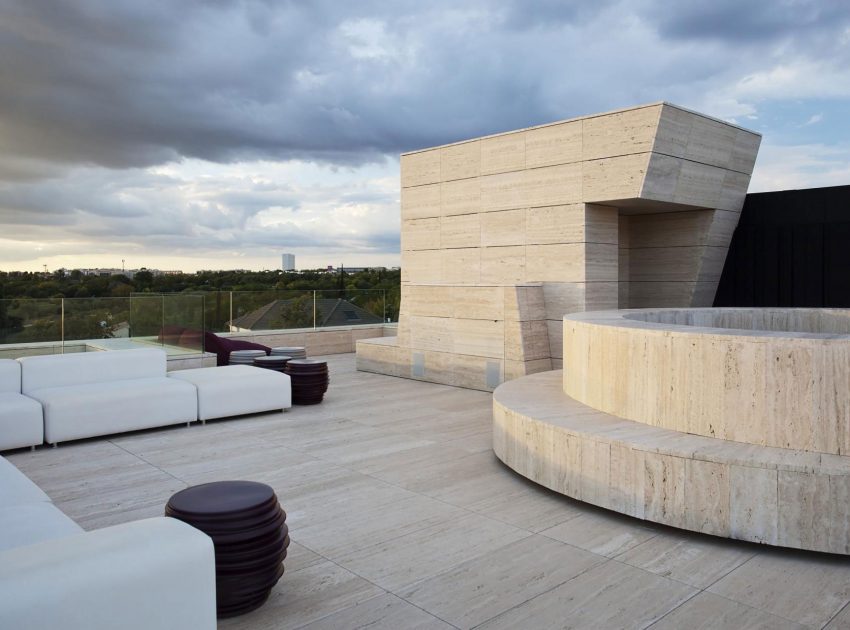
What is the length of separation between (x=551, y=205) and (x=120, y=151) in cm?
965

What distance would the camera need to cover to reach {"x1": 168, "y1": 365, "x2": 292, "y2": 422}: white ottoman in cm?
769

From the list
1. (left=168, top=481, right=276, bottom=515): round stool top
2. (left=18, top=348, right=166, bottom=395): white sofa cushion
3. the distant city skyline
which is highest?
the distant city skyline

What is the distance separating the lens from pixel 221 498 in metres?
3.43

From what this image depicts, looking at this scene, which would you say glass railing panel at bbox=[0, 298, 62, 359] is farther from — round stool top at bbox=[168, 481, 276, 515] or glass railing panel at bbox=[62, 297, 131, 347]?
round stool top at bbox=[168, 481, 276, 515]

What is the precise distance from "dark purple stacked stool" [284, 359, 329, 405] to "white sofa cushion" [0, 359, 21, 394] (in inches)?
121

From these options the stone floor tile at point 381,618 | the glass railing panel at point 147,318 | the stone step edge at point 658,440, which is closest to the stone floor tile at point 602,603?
the stone floor tile at point 381,618

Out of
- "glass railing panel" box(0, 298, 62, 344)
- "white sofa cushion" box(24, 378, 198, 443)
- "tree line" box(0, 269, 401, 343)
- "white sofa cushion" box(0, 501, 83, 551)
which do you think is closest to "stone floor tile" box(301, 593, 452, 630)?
"white sofa cushion" box(0, 501, 83, 551)

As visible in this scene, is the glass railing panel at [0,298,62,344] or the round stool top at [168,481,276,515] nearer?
the round stool top at [168,481,276,515]

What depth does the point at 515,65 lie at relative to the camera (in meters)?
10.6

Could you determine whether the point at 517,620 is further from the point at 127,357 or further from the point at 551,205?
the point at 551,205

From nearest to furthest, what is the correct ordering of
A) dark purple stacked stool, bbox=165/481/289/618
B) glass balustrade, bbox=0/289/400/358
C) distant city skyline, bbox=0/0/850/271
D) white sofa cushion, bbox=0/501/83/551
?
1. white sofa cushion, bbox=0/501/83/551
2. dark purple stacked stool, bbox=165/481/289/618
3. distant city skyline, bbox=0/0/850/271
4. glass balustrade, bbox=0/289/400/358

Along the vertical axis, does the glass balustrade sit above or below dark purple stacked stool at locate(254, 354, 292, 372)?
above

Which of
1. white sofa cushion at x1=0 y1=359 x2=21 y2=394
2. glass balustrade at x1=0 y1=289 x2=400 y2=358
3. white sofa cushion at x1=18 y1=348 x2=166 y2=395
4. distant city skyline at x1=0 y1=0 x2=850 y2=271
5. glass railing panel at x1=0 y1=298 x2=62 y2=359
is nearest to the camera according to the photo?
white sofa cushion at x1=0 y1=359 x2=21 y2=394

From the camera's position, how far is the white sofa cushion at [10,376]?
23.1 feet
